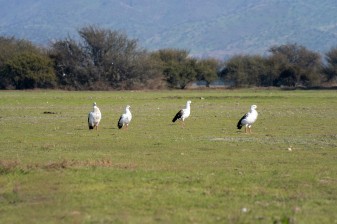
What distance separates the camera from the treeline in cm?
9212

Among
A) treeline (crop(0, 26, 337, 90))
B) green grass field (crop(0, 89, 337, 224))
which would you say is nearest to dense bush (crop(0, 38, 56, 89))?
treeline (crop(0, 26, 337, 90))

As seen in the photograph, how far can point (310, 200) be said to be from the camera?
13.0m

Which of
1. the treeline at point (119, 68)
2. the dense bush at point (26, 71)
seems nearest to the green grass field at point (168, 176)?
the dense bush at point (26, 71)

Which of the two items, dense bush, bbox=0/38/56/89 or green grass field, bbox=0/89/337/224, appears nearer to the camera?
green grass field, bbox=0/89/337/224

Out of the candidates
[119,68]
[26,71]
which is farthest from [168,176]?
[119,68]

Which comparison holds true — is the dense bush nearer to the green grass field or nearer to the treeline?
the treeline

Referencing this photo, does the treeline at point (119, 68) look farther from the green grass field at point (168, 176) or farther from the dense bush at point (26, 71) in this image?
the green grass field at point (168, 176)

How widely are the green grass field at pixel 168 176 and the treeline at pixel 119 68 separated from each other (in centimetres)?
6516

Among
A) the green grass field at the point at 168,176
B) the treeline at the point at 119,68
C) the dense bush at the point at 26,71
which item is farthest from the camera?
the treeline at the point at 119,68

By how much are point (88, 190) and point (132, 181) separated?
1.18 meters

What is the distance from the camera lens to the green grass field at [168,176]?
12.0m

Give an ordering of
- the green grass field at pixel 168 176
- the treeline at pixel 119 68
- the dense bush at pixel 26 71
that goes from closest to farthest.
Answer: the green grass field at pixel 168 176 < the dense bush at pixel 26 71 < the treeline at pixel 119 68

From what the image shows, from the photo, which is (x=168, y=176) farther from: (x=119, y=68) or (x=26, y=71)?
(x=119, y=68)

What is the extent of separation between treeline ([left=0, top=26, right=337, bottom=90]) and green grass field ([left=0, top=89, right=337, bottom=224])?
65156 mm
